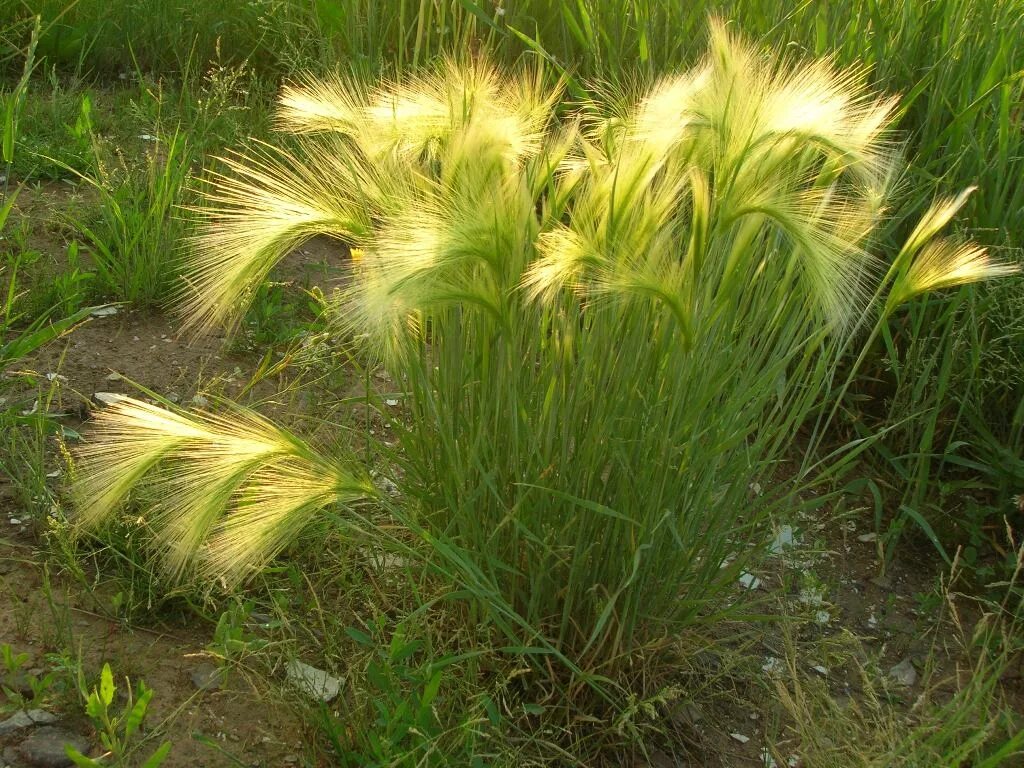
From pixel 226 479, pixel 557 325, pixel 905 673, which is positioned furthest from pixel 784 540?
pixel 226 479

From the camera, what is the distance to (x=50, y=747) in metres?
1.66

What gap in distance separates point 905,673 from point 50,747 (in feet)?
5.16

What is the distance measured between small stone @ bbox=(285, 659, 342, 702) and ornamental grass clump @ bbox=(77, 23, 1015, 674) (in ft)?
0.73

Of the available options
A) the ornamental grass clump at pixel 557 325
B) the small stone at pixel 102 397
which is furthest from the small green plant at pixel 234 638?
the small stone at pixel 102 397

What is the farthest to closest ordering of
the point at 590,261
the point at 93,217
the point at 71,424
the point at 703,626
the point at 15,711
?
Result: the point at 93,217 → the point at 71,424 → the point at 703,626 → the point at 15,711 → the point at 590,261

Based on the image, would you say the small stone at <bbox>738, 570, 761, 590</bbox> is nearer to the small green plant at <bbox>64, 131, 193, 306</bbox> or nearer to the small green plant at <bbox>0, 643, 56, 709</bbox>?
the small green plant at <bbox>0, 643, 56, 709</bbox>

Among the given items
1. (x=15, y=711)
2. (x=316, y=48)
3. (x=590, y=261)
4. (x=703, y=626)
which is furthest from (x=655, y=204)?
(x=316, y=48)

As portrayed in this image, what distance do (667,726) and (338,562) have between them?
67cm

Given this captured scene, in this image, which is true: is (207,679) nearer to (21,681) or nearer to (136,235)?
(21,681)

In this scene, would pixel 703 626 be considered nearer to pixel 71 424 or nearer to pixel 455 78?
pixel 455 78

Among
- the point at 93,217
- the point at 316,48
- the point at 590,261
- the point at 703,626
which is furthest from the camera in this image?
the point at 316,48

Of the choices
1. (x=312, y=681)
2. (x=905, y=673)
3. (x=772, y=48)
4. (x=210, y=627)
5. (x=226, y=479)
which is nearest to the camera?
(x=226, y=479)

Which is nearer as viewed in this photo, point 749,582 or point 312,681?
point 312,681

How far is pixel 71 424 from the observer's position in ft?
7.64
